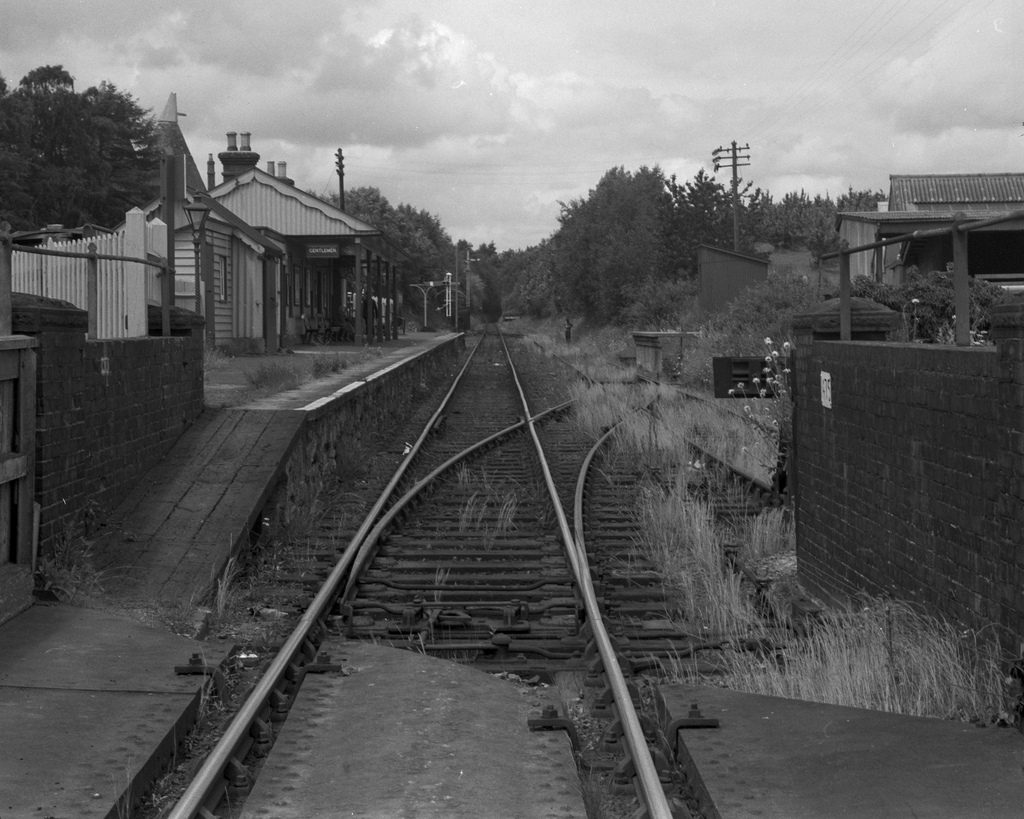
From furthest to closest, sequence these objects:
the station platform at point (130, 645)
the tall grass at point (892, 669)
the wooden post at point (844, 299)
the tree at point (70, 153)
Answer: the tree at point (70, 153)
the wooden post at point (844, 299)
the tall grass at point (892, 669)
the station platform at point (130, 645)

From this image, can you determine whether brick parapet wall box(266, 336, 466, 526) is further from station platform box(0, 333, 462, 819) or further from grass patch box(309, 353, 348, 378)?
grass patch box(309, 353, 348, 378)

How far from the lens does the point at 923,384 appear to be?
620 cm

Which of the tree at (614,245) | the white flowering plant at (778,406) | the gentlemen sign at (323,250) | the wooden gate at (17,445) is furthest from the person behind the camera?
the tree at (614,245)

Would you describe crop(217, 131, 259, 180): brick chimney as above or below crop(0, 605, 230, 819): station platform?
above

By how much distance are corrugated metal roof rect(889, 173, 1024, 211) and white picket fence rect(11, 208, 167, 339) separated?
173 feet

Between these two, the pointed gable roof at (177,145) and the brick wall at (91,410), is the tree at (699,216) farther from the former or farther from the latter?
the brick wall at (91,410)

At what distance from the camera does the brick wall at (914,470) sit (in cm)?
509

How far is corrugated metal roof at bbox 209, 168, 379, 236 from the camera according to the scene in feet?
122

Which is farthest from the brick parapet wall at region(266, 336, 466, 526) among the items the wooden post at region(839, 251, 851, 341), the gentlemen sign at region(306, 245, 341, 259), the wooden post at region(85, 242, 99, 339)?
the gentlemen sign at region(306, 245, 341, 259)

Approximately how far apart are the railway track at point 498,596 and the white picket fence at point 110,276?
265cm

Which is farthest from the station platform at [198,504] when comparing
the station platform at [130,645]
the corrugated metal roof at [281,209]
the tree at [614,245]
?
the tree at [614,245]

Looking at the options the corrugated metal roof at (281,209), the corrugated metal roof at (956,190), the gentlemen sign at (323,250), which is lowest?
the gentlemen sign at (323,250)

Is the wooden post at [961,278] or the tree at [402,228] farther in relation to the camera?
the tree at [402,228]

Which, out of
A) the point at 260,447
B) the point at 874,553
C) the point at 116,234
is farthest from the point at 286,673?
the point at 116,234
